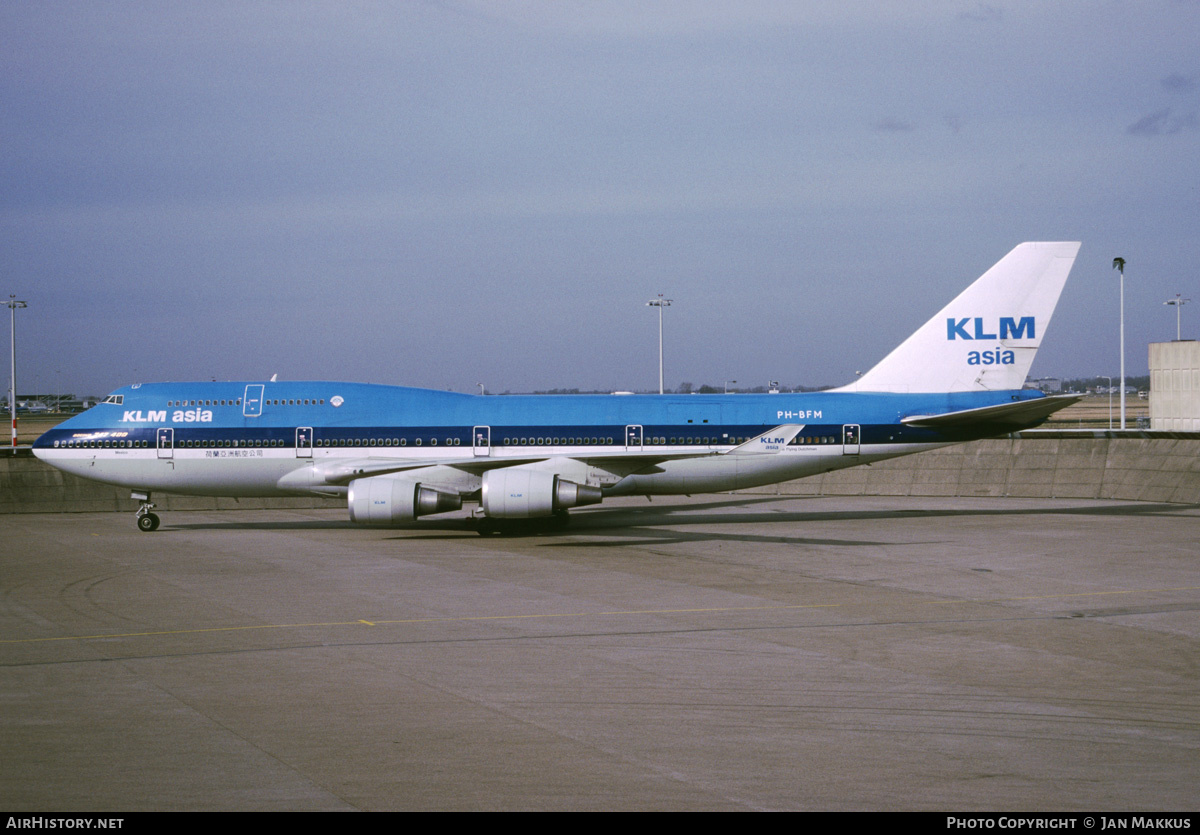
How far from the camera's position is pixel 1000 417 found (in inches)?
1224

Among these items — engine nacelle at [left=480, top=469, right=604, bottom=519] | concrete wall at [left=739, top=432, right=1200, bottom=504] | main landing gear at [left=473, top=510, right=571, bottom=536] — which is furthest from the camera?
concrete wall at [left=739, top=432, right=1200, bottom=504]

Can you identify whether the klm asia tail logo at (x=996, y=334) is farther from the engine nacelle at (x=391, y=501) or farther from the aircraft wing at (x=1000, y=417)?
the engine nacelle at (x=391, y=501)

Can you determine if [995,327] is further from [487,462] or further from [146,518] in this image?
[146,518]

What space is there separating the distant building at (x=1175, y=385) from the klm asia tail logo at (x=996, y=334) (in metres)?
A: 22.9

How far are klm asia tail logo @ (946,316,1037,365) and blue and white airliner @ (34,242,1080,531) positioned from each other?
0.04 m

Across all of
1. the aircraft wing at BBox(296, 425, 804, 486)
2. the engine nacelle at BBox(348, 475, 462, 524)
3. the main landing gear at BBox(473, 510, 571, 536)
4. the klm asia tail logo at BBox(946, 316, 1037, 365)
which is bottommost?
the main landing gear at BBox(473, 510, 571, 536)

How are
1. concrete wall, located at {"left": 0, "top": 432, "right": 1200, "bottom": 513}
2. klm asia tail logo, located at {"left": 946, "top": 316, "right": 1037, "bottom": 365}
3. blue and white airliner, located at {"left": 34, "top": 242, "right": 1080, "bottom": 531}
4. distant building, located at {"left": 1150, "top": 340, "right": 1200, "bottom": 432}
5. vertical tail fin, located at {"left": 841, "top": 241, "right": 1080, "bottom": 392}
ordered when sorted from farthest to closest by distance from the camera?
distant building, located at {"left": 1150, "top": 340, "right": 1200, "bottom": 432}, concrete wall, located at {"left": 0, "top": 432, "right": 1200, "bottom": 513}, klm asia tail logo, located at {"left": 946, "top": 316, "right": 1037, "bottom": 365}, vertical tail fin, located at {"left": 841, "top": 241, "right": 1080, "bottom": 392}, blue and white airliner, located at {"left": 34, "top": 242, "right": 1080, "bottom": 531}

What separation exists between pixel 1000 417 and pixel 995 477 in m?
11.2

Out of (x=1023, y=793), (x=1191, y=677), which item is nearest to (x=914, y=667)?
(x=1191, y=677)

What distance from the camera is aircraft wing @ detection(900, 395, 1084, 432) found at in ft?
98.8

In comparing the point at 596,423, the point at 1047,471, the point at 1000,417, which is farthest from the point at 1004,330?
the point at 596,423

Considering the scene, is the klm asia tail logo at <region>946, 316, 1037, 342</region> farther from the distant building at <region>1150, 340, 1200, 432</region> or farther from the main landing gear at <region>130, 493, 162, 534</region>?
the main landing gear at <region>130, 493, 162, 534</region>

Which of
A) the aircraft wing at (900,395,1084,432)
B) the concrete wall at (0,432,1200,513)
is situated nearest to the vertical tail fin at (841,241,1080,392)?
the aircraft wing at (900,395,1084,432)

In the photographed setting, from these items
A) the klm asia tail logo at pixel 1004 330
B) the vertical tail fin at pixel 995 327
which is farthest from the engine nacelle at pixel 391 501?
the klm asia tail logo at pixel 1004 330
